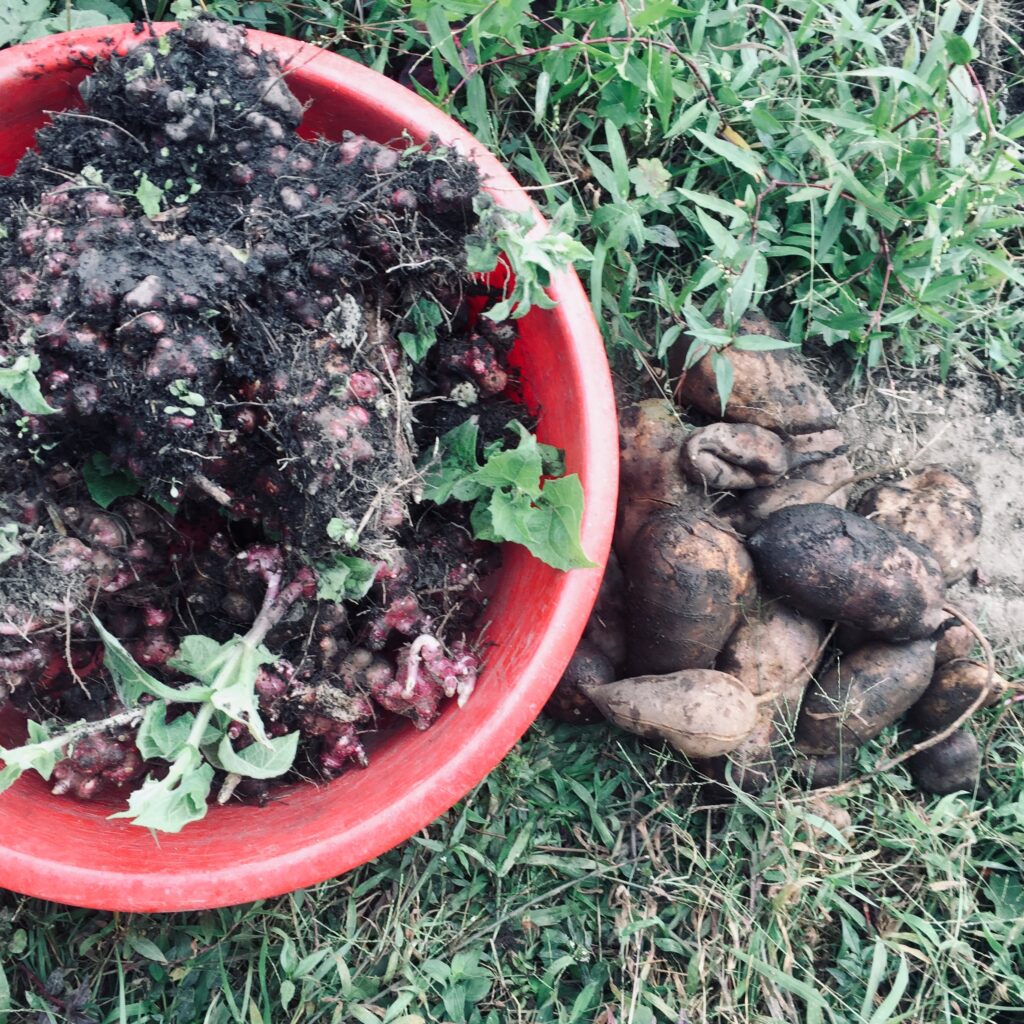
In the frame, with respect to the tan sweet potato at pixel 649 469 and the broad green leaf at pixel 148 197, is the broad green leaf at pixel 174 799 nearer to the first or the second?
the broad green leaf at pixel 148 197

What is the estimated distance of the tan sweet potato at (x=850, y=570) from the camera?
5.50ft

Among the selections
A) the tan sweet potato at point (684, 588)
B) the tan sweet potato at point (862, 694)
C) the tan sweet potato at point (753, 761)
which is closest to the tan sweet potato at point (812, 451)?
the tan sweet potato at point (684, 588)

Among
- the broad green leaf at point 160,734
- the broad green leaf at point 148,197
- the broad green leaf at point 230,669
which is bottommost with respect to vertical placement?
the broad green leaf at point 160,734

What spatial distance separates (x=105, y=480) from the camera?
131cm

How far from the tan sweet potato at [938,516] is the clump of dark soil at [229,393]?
891mm

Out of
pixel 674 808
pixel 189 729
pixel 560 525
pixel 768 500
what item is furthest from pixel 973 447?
pixel 189 729

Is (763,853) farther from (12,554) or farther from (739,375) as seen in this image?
(12,554)

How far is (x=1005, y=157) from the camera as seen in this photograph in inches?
63.7

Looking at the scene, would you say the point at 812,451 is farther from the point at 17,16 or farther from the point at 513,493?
the point at 17,16

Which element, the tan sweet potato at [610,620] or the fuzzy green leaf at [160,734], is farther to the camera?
the tan sweet potato at [610,620]

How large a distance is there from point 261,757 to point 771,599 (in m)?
1.01

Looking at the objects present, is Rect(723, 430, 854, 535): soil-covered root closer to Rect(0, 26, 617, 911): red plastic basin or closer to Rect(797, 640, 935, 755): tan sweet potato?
Rect(797, 640, 935, 755): tan sweet potato

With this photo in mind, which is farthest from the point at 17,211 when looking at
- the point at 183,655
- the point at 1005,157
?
the point at 1005,157

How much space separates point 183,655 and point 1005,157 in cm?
159
